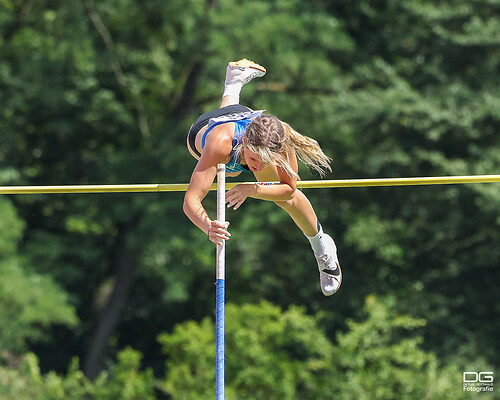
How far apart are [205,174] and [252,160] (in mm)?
236

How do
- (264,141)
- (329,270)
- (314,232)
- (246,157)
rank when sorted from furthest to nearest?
(329,270) < (314,232) < (246,157) < (264,141)

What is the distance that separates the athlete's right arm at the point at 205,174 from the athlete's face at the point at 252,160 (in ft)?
0.35

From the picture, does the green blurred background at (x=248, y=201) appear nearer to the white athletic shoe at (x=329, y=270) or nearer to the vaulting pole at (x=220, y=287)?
the white athletic shoe at (x=329, y=270)

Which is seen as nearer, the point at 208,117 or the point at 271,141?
the point at 271,141

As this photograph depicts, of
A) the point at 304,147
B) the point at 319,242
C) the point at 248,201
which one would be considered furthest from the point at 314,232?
the point at 248,201

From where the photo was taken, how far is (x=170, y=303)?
16250 millimetres

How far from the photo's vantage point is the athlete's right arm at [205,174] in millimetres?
4625

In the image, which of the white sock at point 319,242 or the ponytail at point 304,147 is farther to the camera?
the white sock at point 319,242

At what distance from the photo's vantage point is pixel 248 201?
1453 centimetres

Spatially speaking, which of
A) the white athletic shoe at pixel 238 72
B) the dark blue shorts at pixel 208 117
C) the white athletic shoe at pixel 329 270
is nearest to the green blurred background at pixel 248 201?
the white athletic shoe at pixel 329 270

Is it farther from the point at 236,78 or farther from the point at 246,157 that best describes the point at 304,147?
the point at 236,78

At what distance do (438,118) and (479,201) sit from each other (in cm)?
124

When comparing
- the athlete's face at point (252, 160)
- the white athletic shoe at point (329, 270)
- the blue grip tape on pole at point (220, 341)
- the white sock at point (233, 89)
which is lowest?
the blue grip tape on pole at point (220, 341)

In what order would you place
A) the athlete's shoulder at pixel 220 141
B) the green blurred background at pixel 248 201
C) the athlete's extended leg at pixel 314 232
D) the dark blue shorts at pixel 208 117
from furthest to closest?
the green blurred background at pixel 248 201 → the athlete's extended leg at pixel 314 232 → the dark blue shorts at pixel 208 117 → the athlete's shoulder at pixel 220 141
